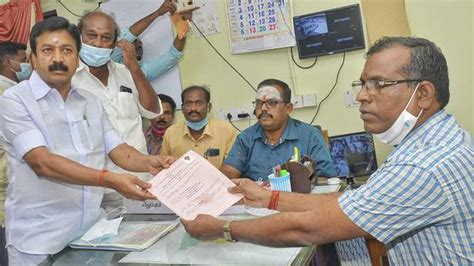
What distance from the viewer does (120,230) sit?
1602 millimetres

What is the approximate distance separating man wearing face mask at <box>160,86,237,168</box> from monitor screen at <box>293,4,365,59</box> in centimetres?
87

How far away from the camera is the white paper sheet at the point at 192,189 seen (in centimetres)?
135

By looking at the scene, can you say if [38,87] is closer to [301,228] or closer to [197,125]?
[301,228]

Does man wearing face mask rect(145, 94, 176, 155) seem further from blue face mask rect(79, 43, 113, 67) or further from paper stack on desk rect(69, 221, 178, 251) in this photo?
paper stack on desk rect(69, 221, 178, 251)

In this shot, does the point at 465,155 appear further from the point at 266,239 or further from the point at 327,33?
the point at 327,33

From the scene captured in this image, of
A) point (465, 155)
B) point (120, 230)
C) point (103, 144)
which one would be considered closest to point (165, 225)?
point (120, 230)

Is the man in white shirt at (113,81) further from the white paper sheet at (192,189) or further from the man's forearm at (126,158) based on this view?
the white paper sheet at (192,189)

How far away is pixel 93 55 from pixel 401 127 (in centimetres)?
178

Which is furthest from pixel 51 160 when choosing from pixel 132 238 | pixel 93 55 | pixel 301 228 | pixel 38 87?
pixel 93 55

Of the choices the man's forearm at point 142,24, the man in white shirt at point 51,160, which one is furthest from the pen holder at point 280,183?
the man's forearm at point 142,24

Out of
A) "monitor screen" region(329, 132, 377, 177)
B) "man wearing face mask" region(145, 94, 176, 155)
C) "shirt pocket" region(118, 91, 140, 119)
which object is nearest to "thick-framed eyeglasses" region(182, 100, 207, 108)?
"man wearing face mask" region(145, 94, 176, 155)

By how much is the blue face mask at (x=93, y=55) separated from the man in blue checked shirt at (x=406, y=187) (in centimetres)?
147

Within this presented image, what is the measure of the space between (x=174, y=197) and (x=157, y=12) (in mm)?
2419

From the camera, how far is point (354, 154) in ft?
10.3
